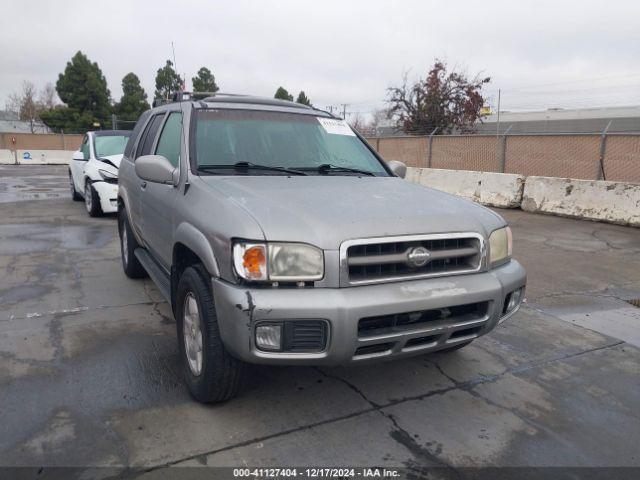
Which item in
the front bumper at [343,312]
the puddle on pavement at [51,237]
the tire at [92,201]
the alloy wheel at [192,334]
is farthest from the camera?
the tire at [92,201]

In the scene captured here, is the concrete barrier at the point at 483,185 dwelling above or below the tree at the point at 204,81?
below

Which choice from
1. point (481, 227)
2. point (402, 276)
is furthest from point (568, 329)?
point (402, 276)

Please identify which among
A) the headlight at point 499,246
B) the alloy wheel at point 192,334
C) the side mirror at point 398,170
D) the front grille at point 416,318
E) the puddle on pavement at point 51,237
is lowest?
the puddle on pavement at point 51,237

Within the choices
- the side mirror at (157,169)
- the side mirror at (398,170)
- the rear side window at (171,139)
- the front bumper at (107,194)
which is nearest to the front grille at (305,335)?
the side mirror at (157,169)

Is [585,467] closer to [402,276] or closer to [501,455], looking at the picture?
[501,455]

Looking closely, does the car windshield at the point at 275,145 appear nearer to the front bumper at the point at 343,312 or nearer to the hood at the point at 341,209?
the hood at the point at 341,209

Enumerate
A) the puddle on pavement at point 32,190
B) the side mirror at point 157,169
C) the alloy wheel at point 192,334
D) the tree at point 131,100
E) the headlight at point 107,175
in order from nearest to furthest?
the alloy wheel at point 192,334 < the side mirror at point 157,169 < the headlight at point 107,175 < the puddle on pavement at point 32,190 < the tree at point 131,100

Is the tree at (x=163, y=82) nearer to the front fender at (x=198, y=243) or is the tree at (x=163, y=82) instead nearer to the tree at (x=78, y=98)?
the tree at (x=78, y=98)

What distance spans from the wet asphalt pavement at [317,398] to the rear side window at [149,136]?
1417 millimetres

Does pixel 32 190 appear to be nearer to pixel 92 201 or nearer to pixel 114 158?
pixel 92 201

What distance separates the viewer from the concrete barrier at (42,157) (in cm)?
2942

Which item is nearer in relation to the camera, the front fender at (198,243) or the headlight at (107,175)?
the front fender at (198,243)

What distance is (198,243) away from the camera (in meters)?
2.79

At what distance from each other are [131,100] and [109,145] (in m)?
37.5
